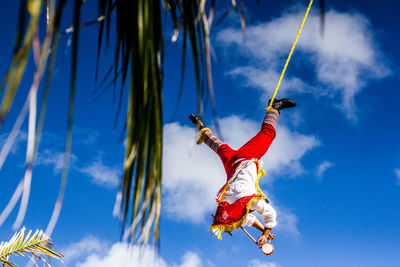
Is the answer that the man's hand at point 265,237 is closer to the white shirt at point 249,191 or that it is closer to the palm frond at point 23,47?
the white shirt at point 249,191

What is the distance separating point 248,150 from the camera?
398 cm

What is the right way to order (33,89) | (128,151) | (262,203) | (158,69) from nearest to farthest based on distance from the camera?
(33,89)
(128,151)
(158,69)
(262,203)

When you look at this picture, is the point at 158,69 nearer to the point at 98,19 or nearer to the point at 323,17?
the point at 98,19

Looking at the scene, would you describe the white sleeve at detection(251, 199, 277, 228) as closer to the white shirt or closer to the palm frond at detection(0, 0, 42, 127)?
the white shirt

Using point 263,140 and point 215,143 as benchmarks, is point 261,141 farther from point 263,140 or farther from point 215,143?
point 215,143

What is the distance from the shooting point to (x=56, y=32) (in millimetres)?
705

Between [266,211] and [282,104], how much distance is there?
4.86ft

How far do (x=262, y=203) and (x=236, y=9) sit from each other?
2824mm

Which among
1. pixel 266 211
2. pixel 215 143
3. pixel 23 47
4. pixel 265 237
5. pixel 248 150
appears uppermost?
pixel 215 143

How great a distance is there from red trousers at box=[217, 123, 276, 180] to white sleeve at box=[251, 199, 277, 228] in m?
0.42

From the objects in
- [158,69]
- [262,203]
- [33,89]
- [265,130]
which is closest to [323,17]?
[158,69]

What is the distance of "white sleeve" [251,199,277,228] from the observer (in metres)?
3.64

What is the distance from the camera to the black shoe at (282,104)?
14.8ft

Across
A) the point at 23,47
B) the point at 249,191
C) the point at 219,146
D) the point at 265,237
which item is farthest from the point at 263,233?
the point at 23,47
